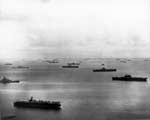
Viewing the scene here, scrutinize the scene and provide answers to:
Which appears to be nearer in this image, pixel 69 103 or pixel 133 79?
pixel 69 103

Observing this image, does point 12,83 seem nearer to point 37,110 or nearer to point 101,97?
point 101,97

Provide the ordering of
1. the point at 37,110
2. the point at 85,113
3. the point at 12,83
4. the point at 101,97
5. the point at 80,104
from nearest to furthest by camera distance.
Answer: the point at 85,113 < the point at 37,110 < the point at 80,104 < the point at 101,97 < the point at 12,83

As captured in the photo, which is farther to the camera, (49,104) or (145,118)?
(49,104)

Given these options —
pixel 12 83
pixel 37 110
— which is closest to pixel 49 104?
pixel 37 110

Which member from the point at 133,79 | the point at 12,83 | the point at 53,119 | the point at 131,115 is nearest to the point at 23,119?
the point at 53,119

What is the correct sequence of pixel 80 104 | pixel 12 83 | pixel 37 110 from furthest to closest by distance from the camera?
pixel 12 83 → pixel 80 104 → pixel 37 110

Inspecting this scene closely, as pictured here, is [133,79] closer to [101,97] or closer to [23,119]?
[101,97]

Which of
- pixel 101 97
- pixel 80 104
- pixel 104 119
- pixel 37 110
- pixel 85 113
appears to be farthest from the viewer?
pixel 101 97

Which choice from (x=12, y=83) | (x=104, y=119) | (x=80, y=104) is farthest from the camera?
(x=12, y=83)

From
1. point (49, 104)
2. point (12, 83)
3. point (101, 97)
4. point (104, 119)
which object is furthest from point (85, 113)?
point (12, 83)
